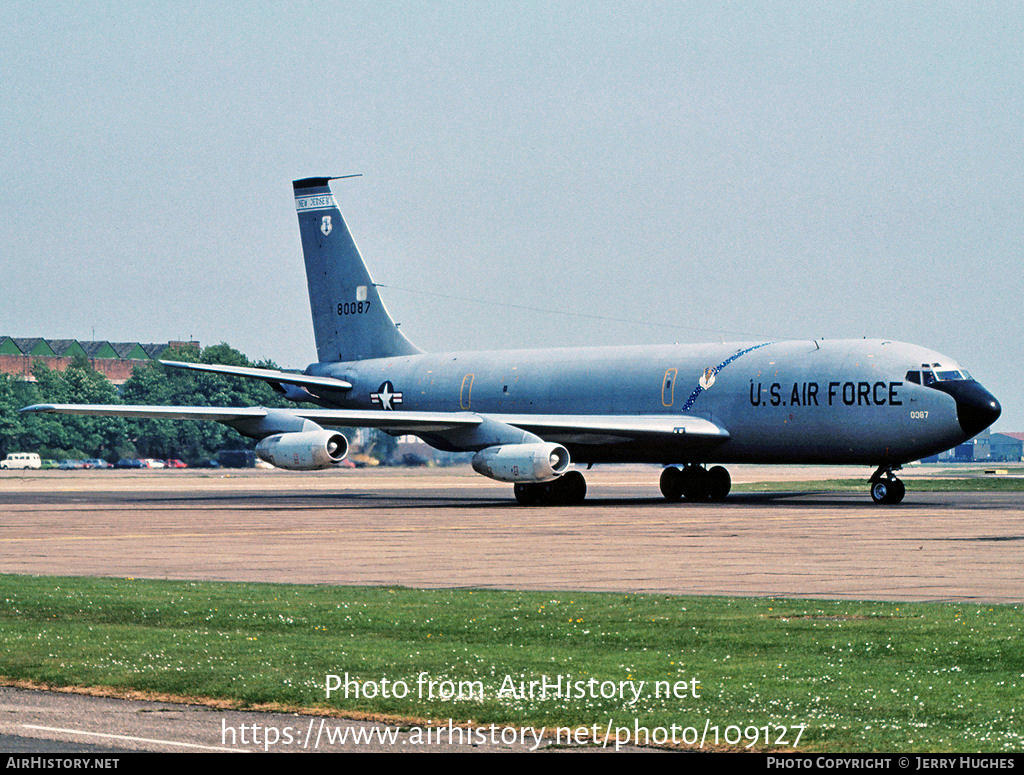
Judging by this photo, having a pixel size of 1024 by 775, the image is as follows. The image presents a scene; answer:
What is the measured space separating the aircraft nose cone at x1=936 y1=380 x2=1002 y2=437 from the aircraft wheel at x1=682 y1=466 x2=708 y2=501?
9.65 m

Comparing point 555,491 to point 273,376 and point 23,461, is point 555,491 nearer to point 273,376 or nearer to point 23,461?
point 273,376

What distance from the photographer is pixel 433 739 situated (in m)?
10.4

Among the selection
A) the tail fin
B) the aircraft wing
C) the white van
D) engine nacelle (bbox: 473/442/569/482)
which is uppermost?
the tail fin

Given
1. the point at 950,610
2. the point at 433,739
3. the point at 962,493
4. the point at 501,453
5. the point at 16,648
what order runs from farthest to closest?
the point at 962,493, the point at 501,453, the point at 950,610, the point at 16,648, the point at 433,739

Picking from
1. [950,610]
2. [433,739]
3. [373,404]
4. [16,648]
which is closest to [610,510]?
[373,404]

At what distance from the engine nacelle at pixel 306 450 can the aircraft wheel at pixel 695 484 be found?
11.5 m

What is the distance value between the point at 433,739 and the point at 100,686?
361 centimetres

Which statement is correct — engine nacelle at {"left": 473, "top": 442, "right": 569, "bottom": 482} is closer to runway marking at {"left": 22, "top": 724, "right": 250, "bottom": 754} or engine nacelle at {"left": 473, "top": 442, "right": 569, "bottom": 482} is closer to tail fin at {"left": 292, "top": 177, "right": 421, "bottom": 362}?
tail fin at {"left": 292, "top": 177, "right": 421, "bottom": 362}

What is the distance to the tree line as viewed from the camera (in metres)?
150

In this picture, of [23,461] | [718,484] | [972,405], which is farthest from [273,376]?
[23,461]

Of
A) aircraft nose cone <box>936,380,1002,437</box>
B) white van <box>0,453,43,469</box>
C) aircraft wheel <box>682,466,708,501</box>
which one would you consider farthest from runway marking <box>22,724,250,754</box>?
white van <box>0,453,43,469</box>

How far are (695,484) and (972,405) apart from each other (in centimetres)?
1052

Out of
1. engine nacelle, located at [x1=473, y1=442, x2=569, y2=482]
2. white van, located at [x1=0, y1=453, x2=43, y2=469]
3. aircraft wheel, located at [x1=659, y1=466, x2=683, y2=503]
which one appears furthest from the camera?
white van, located at [x1=0, y1=453, x2=43, y2=469]
